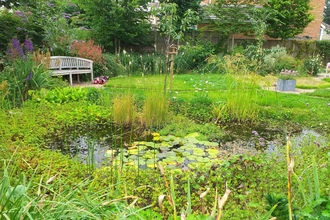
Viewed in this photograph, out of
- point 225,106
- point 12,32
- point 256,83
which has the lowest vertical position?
point 225,106

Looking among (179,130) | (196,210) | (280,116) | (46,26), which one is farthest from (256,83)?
(46,26)

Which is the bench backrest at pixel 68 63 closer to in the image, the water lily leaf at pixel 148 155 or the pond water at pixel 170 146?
the pond water at pixel 170 146

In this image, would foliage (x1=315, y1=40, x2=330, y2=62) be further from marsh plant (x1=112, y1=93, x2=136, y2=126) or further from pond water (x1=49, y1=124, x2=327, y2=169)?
marsh plant (x1=112, y1=93, x2=136, y2=126)

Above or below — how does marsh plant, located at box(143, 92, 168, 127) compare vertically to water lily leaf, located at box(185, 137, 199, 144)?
above

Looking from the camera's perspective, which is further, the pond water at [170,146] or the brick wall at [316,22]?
the brick wall at [316,22]

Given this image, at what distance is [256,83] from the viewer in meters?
4.88

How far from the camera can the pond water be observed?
307cm

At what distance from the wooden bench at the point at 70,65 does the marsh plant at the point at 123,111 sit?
134 inches

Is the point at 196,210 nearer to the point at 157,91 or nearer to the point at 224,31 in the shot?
the point at 157,91

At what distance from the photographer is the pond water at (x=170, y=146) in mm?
3074

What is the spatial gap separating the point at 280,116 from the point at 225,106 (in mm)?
993

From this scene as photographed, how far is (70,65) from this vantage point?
300 inches

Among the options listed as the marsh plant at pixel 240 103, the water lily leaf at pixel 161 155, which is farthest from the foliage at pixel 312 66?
the water lily leaf at pixel 161 155

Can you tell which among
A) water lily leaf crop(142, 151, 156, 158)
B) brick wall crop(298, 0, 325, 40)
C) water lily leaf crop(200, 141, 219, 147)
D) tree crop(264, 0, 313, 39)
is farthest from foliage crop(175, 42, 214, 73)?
brick wall crop(298, 0, 325, 40)
